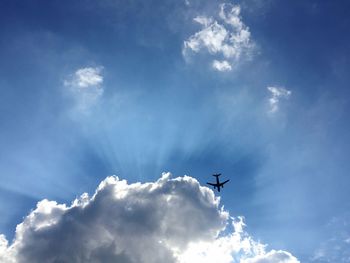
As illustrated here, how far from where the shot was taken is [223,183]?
263 ft
